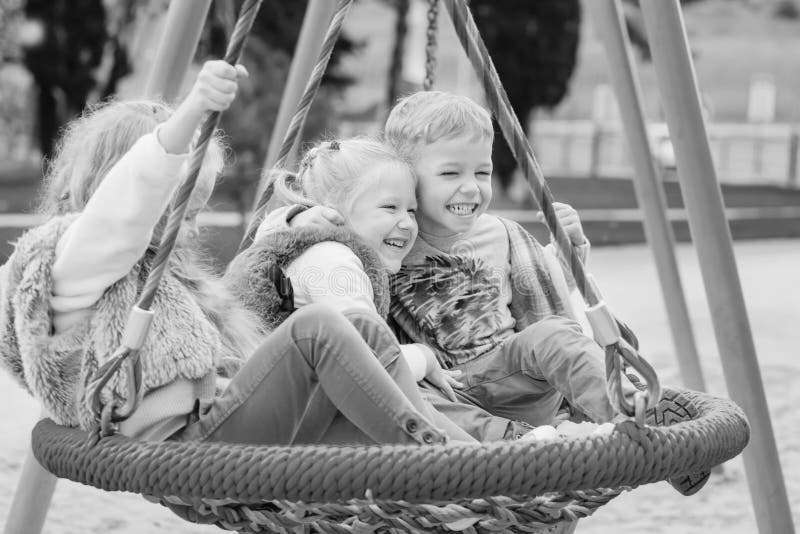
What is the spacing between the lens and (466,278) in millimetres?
2387

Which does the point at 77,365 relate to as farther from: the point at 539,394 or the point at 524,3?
the point at 524,3

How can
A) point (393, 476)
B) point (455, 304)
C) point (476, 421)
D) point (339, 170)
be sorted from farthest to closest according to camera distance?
point (455, 304) → point (339, 170) → point (476, 421) → point (393, 476)

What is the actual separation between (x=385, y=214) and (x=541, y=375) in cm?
41

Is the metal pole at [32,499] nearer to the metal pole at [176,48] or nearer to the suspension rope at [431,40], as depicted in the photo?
the metal pole at [176,48]

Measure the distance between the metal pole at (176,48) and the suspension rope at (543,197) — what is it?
1.10 meters

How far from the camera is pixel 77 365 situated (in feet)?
5.89

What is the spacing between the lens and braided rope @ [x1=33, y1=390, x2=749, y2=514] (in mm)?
1527

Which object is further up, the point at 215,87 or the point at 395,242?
the point at 215,87

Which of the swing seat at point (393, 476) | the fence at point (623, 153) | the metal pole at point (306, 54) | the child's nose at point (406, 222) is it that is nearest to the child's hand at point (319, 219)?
the child's nose at point (406, 222)

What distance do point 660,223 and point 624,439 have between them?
2231 millimetres

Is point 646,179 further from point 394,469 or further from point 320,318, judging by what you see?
point 394,469

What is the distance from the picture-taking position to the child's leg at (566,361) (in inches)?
76.9

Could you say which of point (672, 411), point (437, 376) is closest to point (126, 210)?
point (437, 376)

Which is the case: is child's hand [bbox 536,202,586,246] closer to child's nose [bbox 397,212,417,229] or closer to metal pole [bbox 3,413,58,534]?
child's nose [bbox 397,212,417,229]
